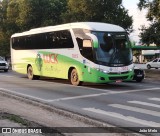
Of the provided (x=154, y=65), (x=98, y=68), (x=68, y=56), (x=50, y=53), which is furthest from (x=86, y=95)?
(x=154, y=65)

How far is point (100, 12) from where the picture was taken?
3297 cm

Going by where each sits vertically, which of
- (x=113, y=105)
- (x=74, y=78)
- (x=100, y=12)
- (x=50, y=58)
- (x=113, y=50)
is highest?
(x=100, y=12)

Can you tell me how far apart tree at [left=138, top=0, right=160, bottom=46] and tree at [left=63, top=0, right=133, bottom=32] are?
2.90 metres

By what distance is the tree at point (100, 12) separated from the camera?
3281 centimetres

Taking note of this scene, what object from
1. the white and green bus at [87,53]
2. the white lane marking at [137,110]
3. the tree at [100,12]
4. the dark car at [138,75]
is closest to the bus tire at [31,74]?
the white and green bus at [87,53]

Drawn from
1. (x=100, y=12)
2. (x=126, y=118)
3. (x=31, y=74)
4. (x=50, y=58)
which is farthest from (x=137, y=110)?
(x=100, y=12)

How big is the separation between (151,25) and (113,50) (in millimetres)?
13316

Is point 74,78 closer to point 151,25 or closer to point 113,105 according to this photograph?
point 113,105

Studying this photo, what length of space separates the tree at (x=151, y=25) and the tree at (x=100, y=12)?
2.90 meters

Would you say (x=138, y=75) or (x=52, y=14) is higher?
(x=52, y=14)

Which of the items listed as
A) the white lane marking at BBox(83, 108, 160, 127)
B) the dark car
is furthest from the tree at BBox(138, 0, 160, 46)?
the white lane marking at BBox(83, 108, 160, 127)

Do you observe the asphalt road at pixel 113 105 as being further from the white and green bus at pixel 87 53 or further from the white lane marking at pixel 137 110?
the white and green bus at pixel 87 53

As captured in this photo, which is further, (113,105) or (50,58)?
(50,58)

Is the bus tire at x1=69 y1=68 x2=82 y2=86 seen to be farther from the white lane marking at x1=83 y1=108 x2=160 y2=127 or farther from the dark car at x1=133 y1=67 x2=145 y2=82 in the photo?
the white lane marking at x1=83 y1=108 x2=160 y2=127
